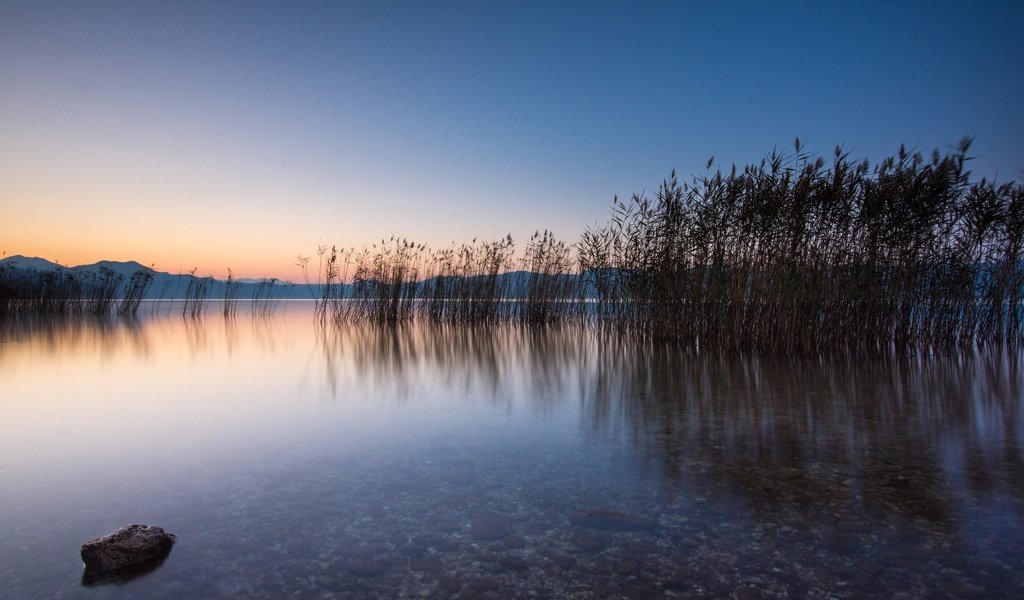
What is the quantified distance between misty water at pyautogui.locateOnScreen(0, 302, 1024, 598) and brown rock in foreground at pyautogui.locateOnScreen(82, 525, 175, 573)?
47 millimetres

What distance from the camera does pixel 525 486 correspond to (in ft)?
7.57

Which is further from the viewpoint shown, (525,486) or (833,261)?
(833,261)

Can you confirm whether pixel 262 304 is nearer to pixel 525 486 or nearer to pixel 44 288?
pixel 44 288

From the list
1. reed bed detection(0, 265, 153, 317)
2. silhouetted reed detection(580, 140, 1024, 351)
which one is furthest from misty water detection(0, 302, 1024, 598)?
reed bed detection(0, 265, 153, 317)

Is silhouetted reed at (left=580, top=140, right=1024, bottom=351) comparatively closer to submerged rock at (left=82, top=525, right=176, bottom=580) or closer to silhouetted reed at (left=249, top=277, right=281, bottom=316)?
submerged rock at (left=82, top=525, right=176, bottom=580)

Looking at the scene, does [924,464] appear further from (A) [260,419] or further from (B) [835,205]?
(B) [835,205]

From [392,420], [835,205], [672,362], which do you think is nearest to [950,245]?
[835,205]

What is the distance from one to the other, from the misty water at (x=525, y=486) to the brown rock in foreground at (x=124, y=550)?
47 millimetres

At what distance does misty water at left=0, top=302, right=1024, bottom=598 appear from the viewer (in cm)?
153

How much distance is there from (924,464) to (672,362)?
403 centimetres

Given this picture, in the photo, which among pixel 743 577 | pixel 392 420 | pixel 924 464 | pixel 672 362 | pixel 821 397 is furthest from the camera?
pixel 672 362

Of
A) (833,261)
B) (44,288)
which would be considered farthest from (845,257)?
(44,288)

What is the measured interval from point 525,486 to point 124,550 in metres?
1.44

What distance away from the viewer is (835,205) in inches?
286
